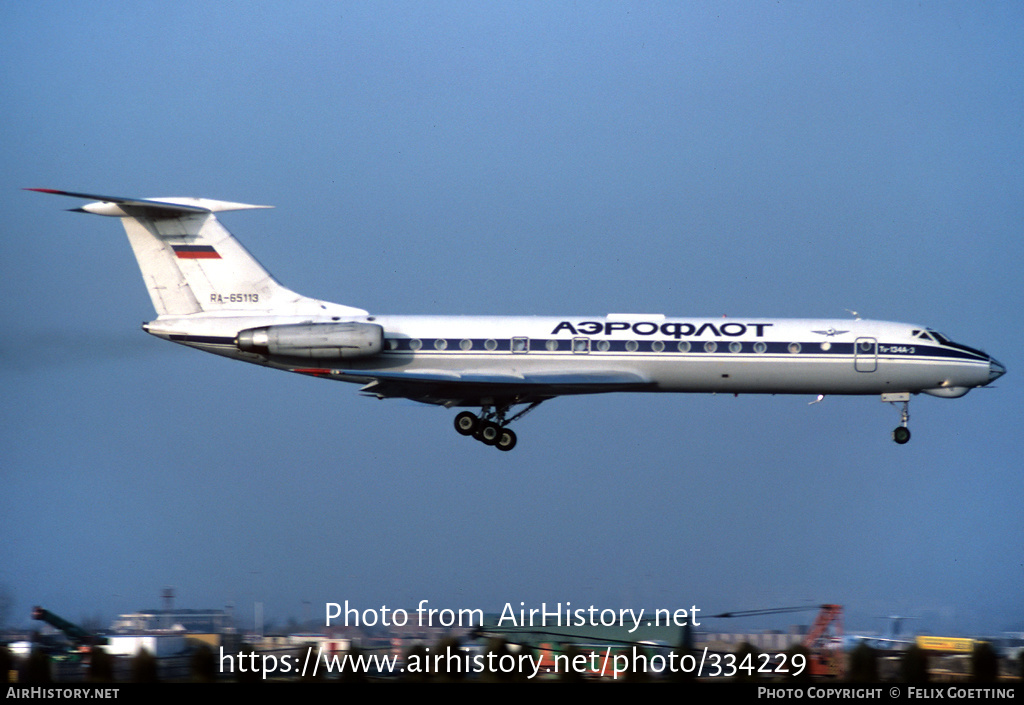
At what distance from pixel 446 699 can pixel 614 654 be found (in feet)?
21.1

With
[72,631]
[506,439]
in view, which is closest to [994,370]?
[506,439]

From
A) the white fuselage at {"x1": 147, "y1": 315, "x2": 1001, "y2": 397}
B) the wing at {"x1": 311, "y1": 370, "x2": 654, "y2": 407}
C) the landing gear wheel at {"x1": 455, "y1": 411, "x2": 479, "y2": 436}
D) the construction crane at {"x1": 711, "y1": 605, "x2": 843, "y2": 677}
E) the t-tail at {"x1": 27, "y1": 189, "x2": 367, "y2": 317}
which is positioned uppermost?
the t-tail at {"x1": 27, "y1": 189, "x2": 367, "y2": 317}

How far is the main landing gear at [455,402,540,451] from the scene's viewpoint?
34.0 meters

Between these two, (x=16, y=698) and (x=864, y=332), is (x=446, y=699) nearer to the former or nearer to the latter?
(x=16, y=698)

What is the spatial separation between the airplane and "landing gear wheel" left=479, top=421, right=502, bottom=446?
3cm

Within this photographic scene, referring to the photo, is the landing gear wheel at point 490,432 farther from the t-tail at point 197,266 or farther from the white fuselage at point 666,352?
the t-tail at point 197,266

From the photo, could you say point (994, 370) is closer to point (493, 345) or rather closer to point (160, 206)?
point (493, 345)

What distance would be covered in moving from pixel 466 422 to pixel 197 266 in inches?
351

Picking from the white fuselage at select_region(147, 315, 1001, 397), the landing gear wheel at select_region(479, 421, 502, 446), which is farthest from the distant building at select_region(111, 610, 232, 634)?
the landing gear wheel at select_region(479, 421, 502, 446)

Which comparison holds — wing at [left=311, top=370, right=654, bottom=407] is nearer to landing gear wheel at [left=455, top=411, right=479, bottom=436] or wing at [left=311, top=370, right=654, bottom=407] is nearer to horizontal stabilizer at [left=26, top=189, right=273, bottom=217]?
landing gear wheel at [left=455, top=411, right=479, bottom=436]

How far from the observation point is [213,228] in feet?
114

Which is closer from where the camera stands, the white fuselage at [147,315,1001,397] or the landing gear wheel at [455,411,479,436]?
the white fuselage at [147,315,1001,397]

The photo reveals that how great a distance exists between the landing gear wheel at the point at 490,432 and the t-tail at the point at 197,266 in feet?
15.6

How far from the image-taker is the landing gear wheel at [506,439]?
1341 inches
